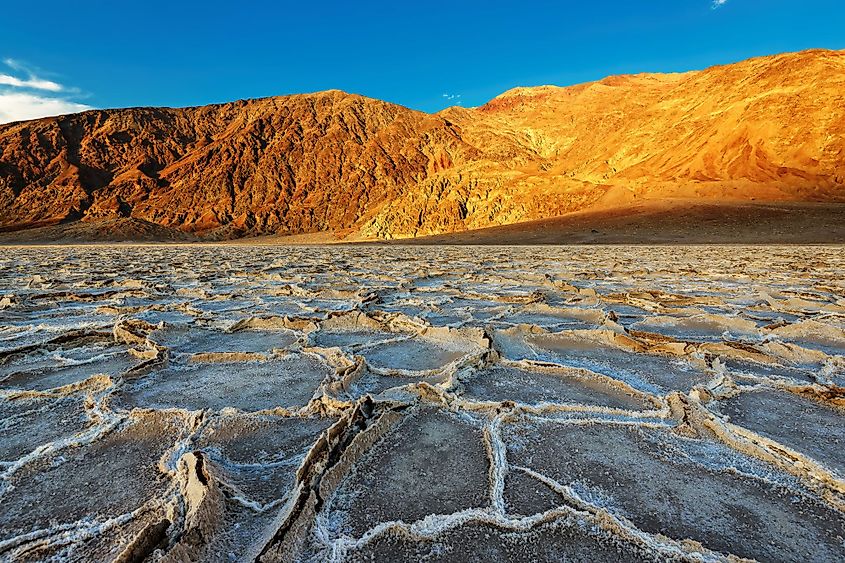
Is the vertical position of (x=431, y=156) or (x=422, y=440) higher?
(x=431, y=156)

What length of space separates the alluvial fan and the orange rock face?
25637mm

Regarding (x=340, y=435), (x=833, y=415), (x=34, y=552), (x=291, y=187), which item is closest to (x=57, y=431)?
(x=34, y=552)

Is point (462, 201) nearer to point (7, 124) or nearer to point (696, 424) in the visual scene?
point (696, 424)

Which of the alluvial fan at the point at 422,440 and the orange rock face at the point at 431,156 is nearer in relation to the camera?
the alluvial fan at the point at 422,440

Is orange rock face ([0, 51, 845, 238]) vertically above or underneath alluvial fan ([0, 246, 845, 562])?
above

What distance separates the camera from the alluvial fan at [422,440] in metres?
1.09

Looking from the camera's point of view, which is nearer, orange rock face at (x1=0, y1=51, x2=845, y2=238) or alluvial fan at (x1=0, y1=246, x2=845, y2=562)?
alluvial fan at (x1=0, y1=246, x2=845, y2=562)

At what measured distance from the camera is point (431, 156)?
51.7 meters

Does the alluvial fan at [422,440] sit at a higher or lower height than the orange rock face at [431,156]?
lower

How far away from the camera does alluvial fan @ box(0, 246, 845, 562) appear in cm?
109

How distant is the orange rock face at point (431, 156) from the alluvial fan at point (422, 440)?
25637 millimetres

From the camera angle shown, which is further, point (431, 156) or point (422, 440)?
point (431, 156)

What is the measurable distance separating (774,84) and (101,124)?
64933 mm

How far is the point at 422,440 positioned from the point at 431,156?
52378 millimetres
